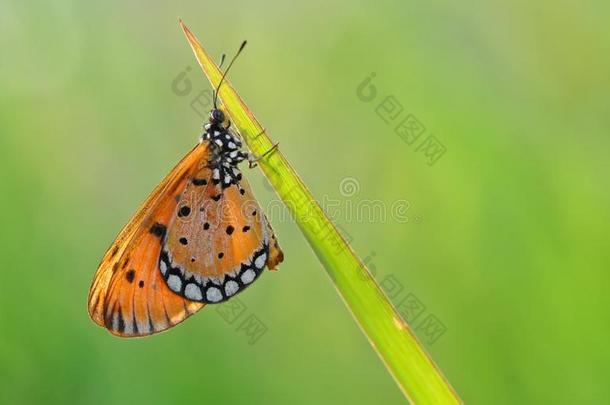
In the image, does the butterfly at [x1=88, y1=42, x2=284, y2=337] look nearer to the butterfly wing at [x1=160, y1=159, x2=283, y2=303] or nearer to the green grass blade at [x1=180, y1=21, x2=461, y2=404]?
the butterfly wing at [x1=160, y1=159, x2=283, y2=303]

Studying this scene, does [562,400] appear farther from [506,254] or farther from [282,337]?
[282,337]

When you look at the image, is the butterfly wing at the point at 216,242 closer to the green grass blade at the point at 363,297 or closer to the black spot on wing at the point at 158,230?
the black spot on wing at the point at 158,230

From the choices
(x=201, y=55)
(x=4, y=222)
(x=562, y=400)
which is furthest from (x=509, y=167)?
(x=4, y=222)

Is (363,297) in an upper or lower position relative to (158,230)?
lower

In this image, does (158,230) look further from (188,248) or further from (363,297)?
(363,297)

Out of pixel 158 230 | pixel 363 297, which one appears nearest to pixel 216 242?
pixel 158 230

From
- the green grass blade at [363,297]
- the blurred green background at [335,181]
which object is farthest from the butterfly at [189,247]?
the green grass blade at [363,297]
